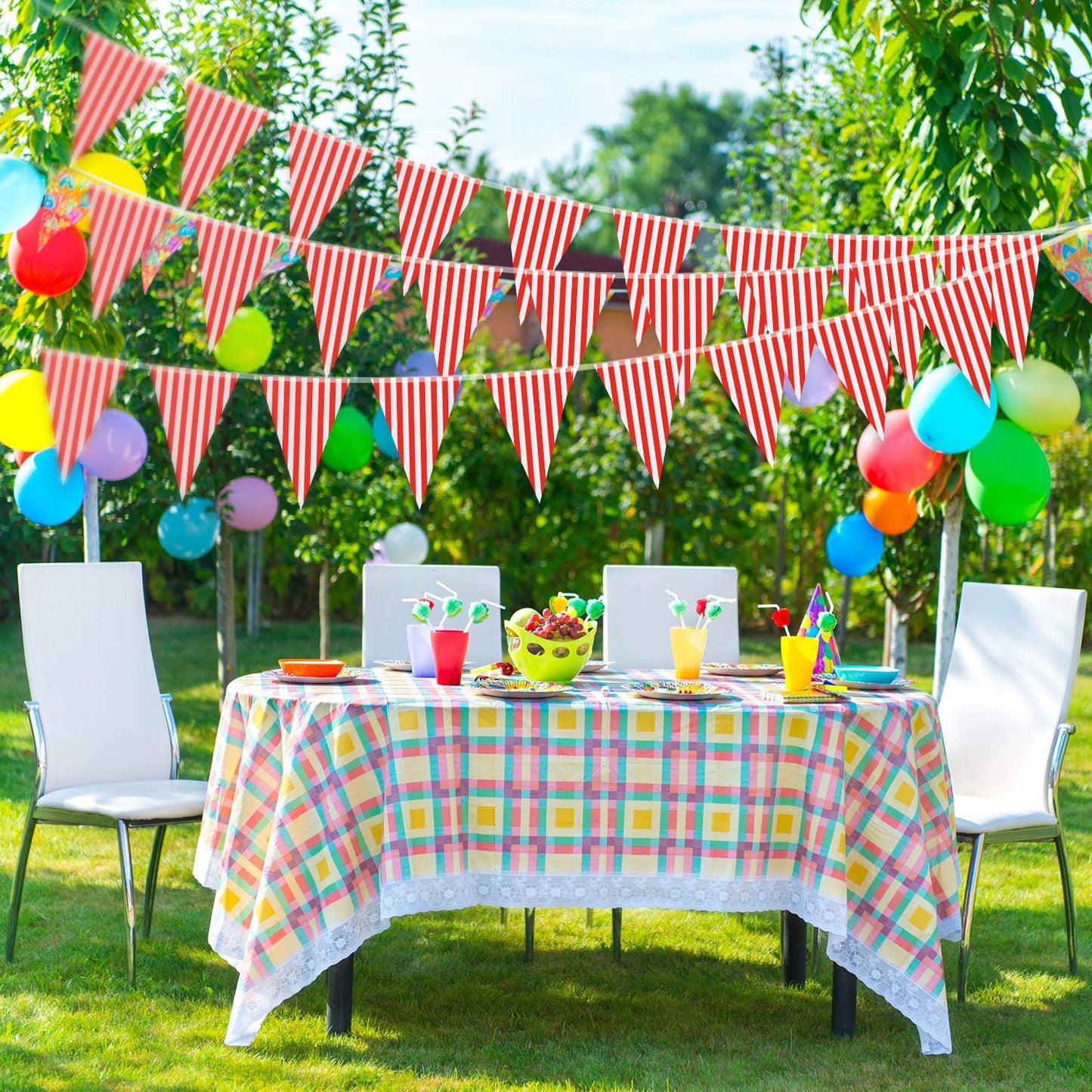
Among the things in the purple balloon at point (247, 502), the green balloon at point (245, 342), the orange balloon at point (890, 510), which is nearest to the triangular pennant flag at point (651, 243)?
the green balloon at point (245, 342)

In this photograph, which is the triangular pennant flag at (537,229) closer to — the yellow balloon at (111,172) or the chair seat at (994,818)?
the yellow balloon at (111,172)

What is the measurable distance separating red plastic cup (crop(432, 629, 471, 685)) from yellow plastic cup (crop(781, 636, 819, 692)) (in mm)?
648

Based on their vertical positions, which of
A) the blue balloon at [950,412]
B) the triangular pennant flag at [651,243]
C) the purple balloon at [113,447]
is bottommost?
the purple balloon at [113,447]

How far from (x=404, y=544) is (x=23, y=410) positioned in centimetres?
238

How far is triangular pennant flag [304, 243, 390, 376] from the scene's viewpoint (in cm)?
322

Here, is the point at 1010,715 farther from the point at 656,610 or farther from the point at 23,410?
the point at 23,410

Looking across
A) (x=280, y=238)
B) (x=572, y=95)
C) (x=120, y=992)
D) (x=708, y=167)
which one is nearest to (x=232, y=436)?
(x=280, y=238)

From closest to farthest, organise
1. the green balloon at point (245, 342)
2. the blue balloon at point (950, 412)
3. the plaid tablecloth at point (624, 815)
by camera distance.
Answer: the plaid tablecloth at point (624, 815), the blue balloon at point (950, 412), the green balloon at point (245, 342)

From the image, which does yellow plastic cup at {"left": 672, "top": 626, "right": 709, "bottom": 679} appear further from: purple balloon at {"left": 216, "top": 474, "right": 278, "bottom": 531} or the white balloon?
the white balloon

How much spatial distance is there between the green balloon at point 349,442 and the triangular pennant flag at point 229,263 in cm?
177

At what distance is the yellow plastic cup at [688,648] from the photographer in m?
2.76

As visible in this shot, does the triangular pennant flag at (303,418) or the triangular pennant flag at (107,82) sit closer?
the triangular pennant flag at (107,82)

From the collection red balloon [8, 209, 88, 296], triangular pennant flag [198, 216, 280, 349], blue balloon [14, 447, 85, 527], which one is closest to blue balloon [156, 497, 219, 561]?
blue balloon [14, 447, 85, 527]

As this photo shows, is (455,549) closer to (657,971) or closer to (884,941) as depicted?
(657,971)
